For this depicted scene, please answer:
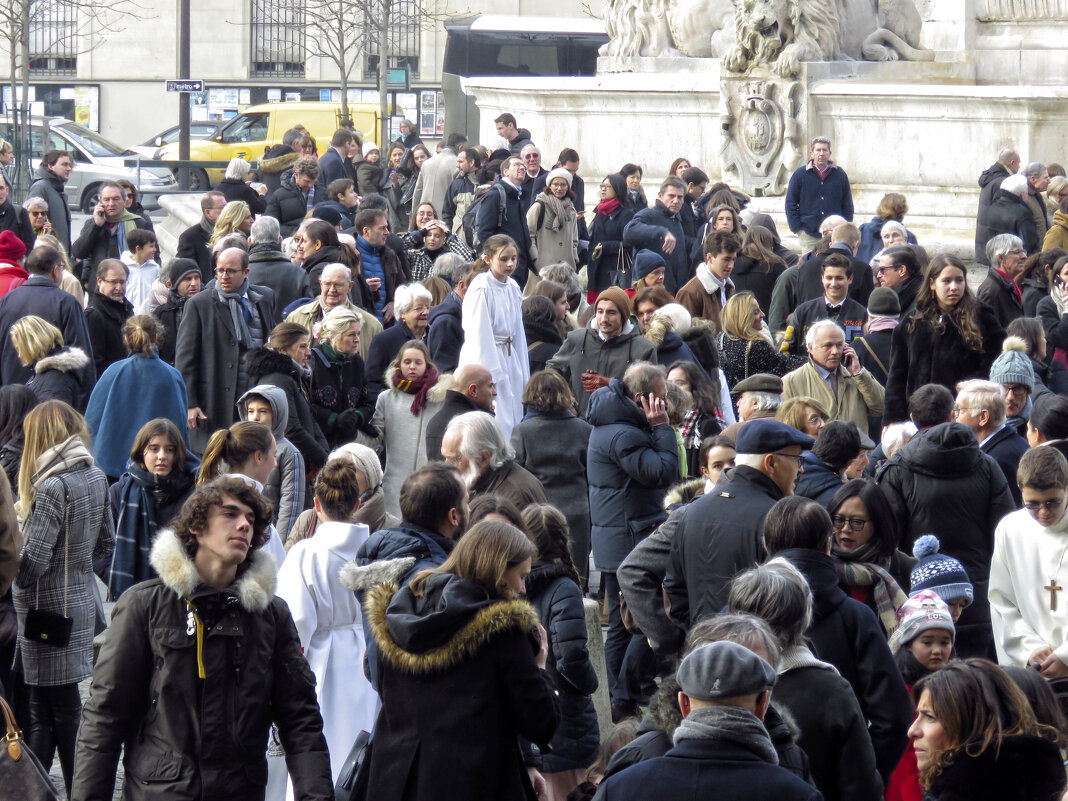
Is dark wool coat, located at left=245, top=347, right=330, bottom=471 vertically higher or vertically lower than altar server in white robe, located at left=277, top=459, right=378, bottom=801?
higher

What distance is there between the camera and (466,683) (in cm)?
462

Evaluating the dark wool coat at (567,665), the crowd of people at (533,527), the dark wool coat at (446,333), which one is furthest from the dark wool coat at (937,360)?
the dark wool coat at (567,665)

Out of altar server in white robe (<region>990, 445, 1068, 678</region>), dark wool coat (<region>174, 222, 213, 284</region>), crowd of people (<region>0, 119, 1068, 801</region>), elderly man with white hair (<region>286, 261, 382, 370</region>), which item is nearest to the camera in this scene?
crowd of people (<region>0, 119, 1068, 801</region>)

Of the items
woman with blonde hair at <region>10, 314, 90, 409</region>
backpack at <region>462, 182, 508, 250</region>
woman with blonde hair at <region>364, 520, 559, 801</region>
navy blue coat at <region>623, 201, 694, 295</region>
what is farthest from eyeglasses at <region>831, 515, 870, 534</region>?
backpack at <region>462, 182, 508, 250</region>

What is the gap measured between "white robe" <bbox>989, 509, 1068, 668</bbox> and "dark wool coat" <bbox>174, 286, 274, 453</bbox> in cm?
483


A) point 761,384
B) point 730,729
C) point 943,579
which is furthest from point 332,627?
point 761,384

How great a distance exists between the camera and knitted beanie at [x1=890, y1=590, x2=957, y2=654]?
17.7 feet

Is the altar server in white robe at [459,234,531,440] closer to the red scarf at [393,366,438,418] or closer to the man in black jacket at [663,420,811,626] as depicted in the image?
the red scarf at [393,366,438,418]

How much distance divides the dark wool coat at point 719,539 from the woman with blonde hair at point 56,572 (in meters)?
2.27

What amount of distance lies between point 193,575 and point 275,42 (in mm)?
47095

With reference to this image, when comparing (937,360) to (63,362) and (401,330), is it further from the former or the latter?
(63,362)

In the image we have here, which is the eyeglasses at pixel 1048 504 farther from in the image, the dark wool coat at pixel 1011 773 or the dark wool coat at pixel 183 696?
the dark wool coat at pixel 183 696

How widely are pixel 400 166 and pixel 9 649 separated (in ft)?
52.0

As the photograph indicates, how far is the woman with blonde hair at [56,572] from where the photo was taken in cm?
640
